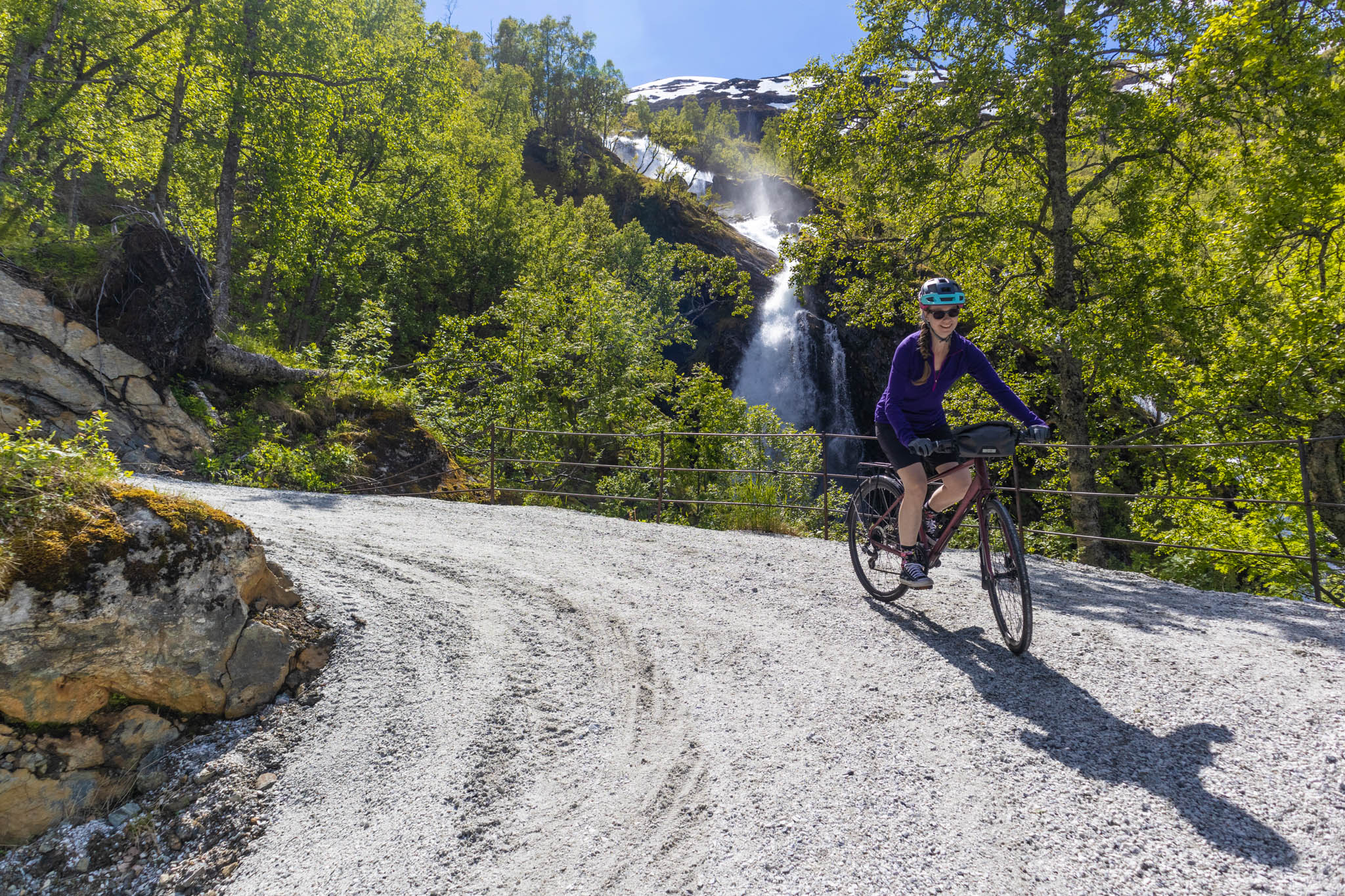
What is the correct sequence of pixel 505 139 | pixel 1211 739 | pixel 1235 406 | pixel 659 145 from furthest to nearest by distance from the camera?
pixel 659 145
pixel 505 139
pixel 1235 406
pixel 1211 739

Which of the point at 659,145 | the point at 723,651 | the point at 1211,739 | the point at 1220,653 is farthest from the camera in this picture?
the point at 659,145

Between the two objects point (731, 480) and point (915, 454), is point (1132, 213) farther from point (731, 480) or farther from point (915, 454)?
point (731, 480)

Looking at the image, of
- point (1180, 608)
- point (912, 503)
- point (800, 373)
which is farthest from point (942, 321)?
point (800, 373)

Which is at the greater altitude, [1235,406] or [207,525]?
[1235,406]

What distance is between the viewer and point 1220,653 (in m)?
3.37

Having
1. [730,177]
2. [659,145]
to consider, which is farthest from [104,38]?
[730,177]

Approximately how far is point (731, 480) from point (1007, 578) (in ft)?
30.7

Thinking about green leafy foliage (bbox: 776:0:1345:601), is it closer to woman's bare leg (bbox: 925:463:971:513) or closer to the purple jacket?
the purple jacket

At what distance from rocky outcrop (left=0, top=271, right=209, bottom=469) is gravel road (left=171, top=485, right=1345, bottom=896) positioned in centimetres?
623

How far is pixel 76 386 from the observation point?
26.8 ft

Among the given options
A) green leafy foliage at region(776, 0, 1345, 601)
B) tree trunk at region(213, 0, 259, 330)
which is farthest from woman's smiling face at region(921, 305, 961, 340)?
tree trunk at region(213, 0, 259, 330)

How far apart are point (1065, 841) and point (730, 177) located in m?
87.0

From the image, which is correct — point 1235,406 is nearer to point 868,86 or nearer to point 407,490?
point 868,86

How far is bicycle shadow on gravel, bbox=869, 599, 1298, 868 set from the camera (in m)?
1.97
